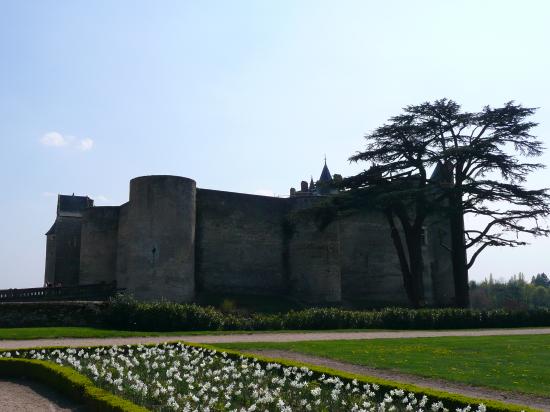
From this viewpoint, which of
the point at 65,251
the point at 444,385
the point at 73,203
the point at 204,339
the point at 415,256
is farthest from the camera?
the point at 73,203

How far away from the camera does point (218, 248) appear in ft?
108

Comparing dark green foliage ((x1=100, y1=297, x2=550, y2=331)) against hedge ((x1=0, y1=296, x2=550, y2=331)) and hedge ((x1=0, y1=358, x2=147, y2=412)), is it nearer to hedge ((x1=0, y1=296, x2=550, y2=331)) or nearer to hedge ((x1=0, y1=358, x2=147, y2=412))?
hedge ((x1=0, y1=296, x2=550, y2=331))

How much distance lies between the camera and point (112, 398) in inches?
303

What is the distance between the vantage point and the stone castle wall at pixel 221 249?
1160 inches

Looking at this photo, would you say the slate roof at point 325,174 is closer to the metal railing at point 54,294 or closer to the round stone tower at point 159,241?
the round stone tower at point 159,241

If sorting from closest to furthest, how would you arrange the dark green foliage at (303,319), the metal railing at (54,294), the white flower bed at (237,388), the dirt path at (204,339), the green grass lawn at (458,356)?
the white flower bed at (237,388)
the green grass lawn at (458,356)
the dirt path at (204,339)
the dark green foliage at (303,319)
the metal railing at (54,294)

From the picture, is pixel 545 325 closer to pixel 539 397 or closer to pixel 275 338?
pixel 275 338

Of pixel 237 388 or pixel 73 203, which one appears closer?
pixel 237 388

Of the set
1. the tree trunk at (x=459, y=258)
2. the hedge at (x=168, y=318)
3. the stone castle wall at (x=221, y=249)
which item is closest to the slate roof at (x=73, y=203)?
the stone castle wall at (x=221, y=249)

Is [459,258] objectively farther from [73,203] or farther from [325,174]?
[73,203]

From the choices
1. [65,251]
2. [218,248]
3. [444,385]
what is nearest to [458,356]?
[444,385]

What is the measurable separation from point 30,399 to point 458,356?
28.9ft

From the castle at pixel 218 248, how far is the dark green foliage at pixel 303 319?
719 centimetres

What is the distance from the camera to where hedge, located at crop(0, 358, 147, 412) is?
745 centimetres
